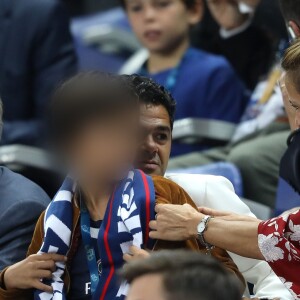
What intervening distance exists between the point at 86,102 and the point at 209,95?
8.14 feet

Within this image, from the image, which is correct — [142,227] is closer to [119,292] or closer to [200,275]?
[119,292]

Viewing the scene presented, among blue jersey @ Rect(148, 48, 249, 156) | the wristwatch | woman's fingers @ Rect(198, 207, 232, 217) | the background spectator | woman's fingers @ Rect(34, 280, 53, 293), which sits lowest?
blue jersey @ Rect(148, 48, 249, 156)

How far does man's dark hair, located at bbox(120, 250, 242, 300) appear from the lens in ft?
7.80

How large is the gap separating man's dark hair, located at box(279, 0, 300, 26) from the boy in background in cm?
152

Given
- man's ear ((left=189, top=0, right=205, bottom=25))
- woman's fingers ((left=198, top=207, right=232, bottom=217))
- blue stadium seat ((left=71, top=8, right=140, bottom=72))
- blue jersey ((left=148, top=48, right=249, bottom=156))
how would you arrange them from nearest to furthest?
woman's fingers ((left=198, top=207, right=232, bottom=217)) → blue jersey ((left=148, top=48, right=249, bottom=156)) → man's ear ((left=189, top=0, right=205, bottom=25)) → blue stadium seat ((left=71, top=8, right=140, bottom=72))

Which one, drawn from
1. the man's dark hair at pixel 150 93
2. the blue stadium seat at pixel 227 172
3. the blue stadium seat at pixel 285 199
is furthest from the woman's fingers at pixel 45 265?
the blue stadium seat at pixel 227 172

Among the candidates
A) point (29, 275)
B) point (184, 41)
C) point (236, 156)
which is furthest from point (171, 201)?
point (184, 41)

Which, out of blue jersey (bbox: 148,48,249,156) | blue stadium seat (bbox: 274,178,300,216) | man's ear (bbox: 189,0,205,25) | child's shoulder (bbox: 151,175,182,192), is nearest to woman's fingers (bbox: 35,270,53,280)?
child's shoulder (bbox: 151,175,182,192)

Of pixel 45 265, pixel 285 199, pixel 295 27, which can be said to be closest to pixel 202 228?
pixel 45 265

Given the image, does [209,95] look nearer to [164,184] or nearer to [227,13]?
[227,13]

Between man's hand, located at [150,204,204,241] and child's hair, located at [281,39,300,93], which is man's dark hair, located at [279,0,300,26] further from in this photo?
man's hand, located at [150,204,204,241]

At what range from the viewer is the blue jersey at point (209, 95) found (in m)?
5.70

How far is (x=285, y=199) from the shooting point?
4.48 metres

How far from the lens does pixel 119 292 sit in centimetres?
325
